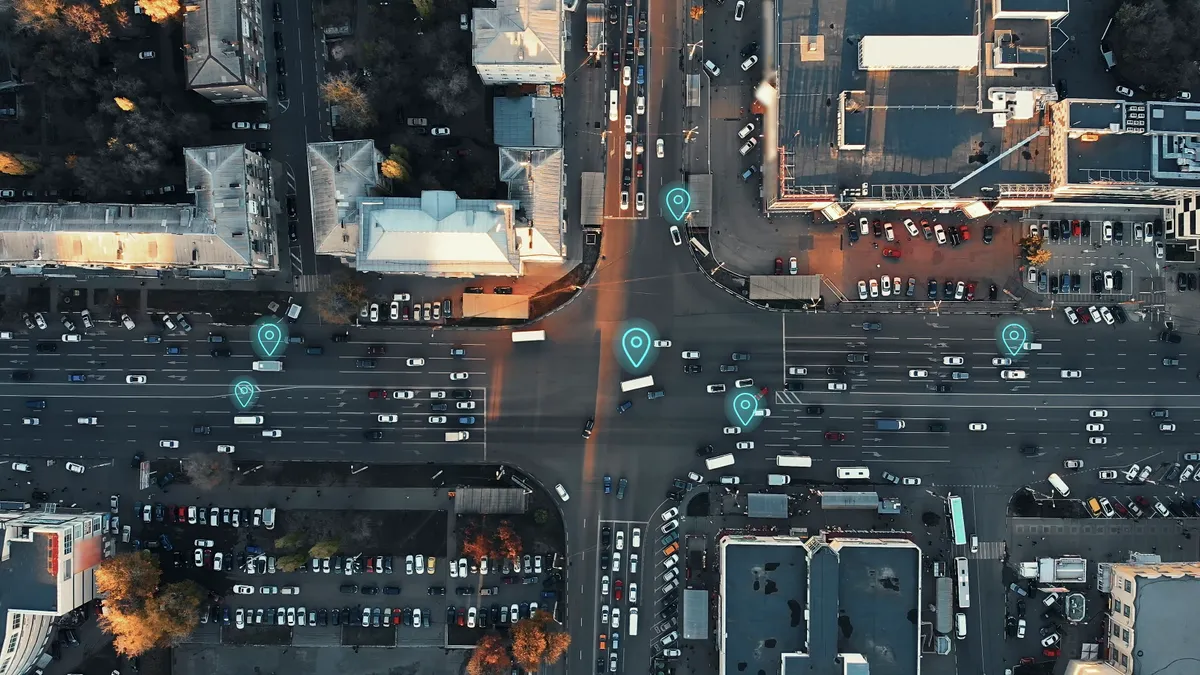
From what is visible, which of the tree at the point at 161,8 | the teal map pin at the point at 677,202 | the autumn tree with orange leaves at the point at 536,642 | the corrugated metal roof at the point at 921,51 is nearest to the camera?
the corrugated metal roof at the point at 921,51

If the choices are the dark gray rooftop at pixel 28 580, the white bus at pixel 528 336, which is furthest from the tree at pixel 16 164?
the white bus at pixel 528 336

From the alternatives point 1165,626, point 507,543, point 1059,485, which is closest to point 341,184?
point 507,543

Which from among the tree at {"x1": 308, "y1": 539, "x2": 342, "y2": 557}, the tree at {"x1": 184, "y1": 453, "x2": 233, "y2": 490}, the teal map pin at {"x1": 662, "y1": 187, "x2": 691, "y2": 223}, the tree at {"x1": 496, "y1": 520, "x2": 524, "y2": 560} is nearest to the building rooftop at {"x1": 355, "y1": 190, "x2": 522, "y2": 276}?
the teal map pin at {"x1": 662, "y1": 187, "x2": 691, "y2": 223}

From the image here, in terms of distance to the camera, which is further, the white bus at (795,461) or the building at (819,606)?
the white bus at (795,461)

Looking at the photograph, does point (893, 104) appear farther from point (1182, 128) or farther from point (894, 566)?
point (894, 566)

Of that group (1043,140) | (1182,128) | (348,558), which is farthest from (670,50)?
(348,558)

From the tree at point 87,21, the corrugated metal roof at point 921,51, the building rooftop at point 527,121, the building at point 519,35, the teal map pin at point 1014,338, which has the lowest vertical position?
the teal map pin at point 1014,338

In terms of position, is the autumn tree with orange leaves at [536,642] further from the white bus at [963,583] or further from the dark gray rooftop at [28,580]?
the dark gray rooftop at [28,580]
